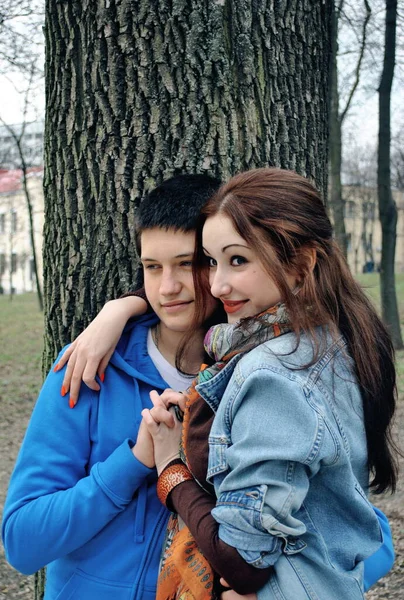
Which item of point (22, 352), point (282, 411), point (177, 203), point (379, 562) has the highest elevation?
point (177, 203)

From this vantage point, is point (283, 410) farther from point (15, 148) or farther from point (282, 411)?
point (15, 148)

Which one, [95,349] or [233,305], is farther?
[95,349]

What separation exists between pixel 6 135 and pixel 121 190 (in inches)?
799

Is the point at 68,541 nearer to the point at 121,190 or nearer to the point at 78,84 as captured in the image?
the point at 121,190

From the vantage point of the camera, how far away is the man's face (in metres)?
2.20

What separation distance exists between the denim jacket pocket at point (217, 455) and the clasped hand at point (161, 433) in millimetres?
265


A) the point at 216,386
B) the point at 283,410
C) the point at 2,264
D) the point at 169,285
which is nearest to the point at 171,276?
the point at 169,285

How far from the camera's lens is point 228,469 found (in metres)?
1.71

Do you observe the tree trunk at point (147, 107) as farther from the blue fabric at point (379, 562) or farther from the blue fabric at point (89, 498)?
the blue fabric at point (379, 562)

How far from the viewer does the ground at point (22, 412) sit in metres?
4.82

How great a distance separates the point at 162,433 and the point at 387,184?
455 inches

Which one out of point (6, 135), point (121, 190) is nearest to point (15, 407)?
point (121, 190)

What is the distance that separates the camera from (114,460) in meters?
2.00

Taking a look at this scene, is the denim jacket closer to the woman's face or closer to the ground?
the woman's face
